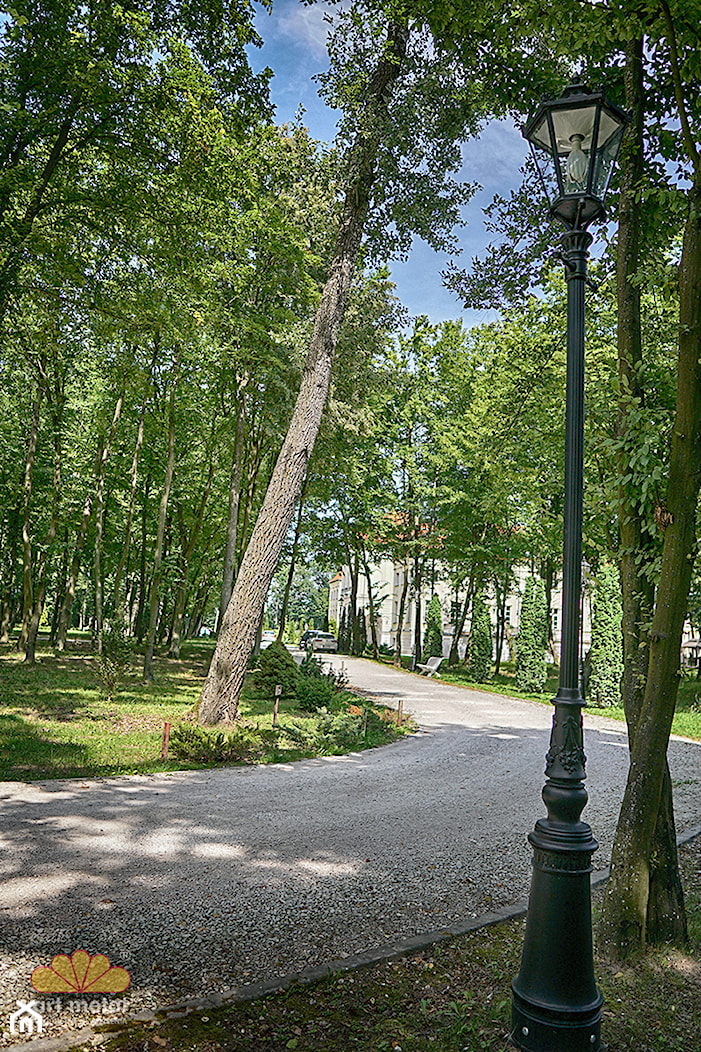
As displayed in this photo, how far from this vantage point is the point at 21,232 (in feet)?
33.5

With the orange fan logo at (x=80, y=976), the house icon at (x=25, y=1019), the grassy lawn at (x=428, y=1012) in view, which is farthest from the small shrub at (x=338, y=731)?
the house icon at (x=25, y=1019)

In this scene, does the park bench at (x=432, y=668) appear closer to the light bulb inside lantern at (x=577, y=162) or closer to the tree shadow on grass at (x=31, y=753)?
the tree shadow on grass at (x=31, y=753)

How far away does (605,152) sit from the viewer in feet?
12.5

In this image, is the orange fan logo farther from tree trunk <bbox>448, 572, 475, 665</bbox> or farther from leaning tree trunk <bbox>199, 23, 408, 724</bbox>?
tree trunk <bbox>448, 572, 475, 665</bbox>

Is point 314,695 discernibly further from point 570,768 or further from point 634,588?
point 570,768

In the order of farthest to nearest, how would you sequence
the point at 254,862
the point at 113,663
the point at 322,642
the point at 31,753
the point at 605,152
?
the point at 322,642
the point at 113,663
the point at 31,753
the point at 254,862
the point at 605,152

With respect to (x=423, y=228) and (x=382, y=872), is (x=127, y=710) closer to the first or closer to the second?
(x=382, y=872)

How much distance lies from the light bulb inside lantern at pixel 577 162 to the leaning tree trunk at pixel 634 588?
987 millimetres

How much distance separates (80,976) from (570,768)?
2.66 metres

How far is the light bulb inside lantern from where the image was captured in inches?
150

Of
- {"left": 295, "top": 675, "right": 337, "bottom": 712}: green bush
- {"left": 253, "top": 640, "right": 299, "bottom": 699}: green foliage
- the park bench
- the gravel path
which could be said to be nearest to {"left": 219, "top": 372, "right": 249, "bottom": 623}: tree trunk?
{"left": 253, "top": 640, "right": 299, "bottom": 699}: green foliage

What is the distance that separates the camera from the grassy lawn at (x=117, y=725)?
Answer: 886 cm

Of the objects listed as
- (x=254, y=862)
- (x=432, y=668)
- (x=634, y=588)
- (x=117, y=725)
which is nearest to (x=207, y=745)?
(x=117, y=725)

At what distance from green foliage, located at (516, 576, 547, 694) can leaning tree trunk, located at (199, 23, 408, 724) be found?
48.1 ft
